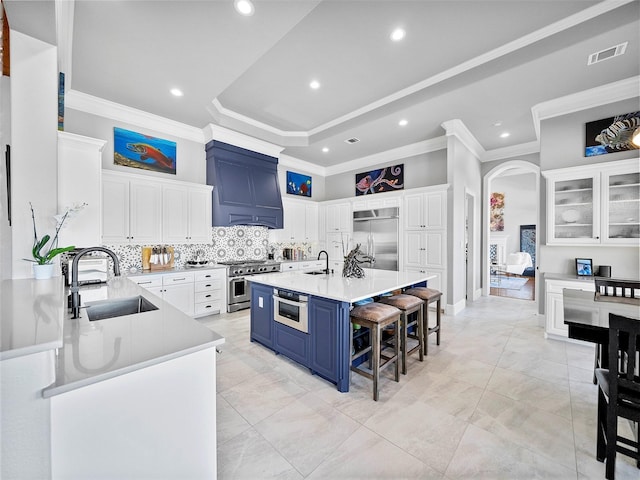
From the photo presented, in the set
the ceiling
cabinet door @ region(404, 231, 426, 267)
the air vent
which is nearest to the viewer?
the ceiling

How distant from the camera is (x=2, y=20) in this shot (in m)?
1.56

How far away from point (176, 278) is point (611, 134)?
6.24m

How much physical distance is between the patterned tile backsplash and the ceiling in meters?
2.04

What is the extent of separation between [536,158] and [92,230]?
7417mm

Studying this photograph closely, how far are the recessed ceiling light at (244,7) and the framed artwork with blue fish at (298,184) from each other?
161 inches

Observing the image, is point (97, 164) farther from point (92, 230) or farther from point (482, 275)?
point (482, 275)

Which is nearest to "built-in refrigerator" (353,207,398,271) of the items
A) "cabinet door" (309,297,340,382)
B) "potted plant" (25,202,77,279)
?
"cabinet door" (309,297,340,382)

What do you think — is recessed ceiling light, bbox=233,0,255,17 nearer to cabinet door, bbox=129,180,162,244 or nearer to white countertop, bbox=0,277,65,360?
white countertop, bbox=0,277,65,360

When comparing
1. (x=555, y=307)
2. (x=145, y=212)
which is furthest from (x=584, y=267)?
(x=145, y=212)

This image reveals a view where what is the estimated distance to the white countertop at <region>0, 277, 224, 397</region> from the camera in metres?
0.70

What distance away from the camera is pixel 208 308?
14.3ft

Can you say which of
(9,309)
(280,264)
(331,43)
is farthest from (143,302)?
(280,264)

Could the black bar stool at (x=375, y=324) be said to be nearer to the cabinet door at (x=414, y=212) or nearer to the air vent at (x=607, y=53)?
the cabinet door at (x=414, y=212)

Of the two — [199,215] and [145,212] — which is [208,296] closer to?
[199,215]
